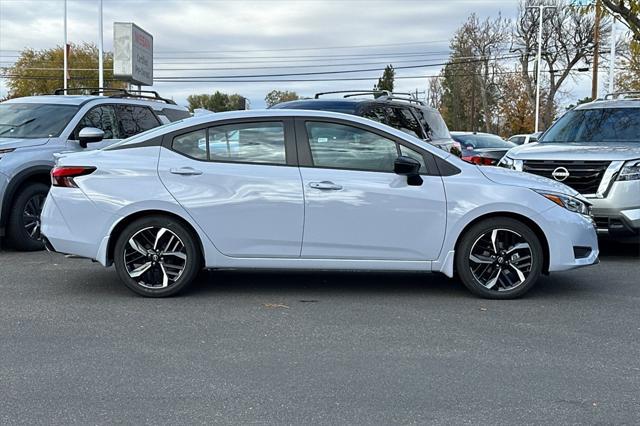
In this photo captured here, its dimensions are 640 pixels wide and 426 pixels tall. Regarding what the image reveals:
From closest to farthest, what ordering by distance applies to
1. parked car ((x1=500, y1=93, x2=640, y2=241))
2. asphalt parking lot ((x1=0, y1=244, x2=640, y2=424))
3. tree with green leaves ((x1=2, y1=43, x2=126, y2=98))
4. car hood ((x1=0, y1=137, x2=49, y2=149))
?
asphalt parking lot ((x1=0, y1=244, x2=640, y2=424))
parked car ((x1=500, y1=93, x2=640, y2=241))
car hood ((x1=0, y1=137, x2=49, y2=149))
tree with green leaves ((x1=2, y1=43, x2=126, y2=98))

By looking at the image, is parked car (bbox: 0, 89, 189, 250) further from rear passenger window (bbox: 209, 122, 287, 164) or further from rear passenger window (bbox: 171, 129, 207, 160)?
rear passenger window (bbox: 209, 122, 287, 164)

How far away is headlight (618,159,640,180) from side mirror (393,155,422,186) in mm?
3434

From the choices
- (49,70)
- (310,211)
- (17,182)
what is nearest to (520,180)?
(310,211)

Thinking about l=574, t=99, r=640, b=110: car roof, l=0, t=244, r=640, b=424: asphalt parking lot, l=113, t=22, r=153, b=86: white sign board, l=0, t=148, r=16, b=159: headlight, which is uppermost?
l=113, t=22, r=153, b=86: white sign board

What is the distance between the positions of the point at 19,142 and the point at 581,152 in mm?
6809

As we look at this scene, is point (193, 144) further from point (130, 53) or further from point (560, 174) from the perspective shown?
point (130, 53)

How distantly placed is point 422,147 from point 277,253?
5.21 feet

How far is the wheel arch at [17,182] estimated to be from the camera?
8461 mm

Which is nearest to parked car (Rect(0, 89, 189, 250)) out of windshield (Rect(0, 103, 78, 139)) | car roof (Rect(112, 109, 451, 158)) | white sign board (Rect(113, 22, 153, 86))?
windshield (Rect(0, 103, 78, 139))

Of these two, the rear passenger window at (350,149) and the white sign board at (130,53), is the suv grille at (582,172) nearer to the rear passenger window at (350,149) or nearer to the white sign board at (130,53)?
the rear passenger window at (350,149)

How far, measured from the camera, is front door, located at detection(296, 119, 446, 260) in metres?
6.23

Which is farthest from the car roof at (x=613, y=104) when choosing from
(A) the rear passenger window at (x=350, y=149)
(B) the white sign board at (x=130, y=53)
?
(B) the white sign board at (x=130, y=53)

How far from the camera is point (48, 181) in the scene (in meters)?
8.97

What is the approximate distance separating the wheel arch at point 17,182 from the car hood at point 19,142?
0.32 m
